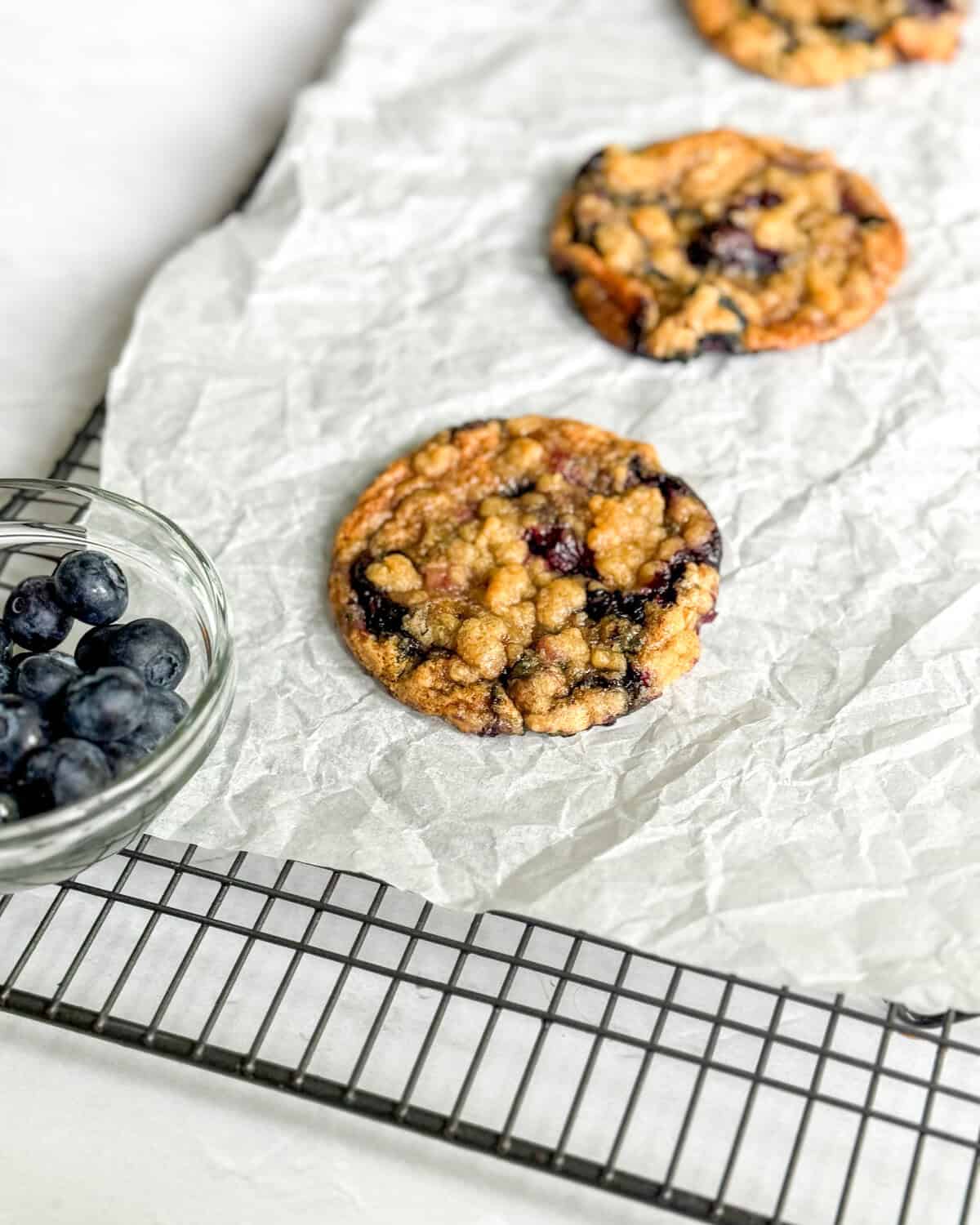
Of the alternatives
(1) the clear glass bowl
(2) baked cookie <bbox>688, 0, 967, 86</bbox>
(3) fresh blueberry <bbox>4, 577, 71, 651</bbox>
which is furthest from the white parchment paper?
(3) fresh blueberry <bbox>4, 577, 71, 651</bbox>

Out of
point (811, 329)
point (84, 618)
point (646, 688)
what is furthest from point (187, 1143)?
point (811, 329)

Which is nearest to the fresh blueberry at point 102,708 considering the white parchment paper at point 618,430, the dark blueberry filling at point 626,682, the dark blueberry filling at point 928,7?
the white parchment paper at point 618,430

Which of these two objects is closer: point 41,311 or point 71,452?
point 71,452

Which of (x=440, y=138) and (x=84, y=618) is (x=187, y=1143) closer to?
(x=84, y=618)

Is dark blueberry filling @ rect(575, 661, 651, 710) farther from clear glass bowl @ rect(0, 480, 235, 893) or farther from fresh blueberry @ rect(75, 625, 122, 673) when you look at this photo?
fresh blueberry @ rect(75, 625, 122, 673)

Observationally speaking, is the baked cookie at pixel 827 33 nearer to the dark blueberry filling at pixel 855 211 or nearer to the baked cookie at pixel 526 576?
the dark blueberry filling at pixel 855 211

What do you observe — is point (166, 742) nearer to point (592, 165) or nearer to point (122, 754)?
point (122, 754)
